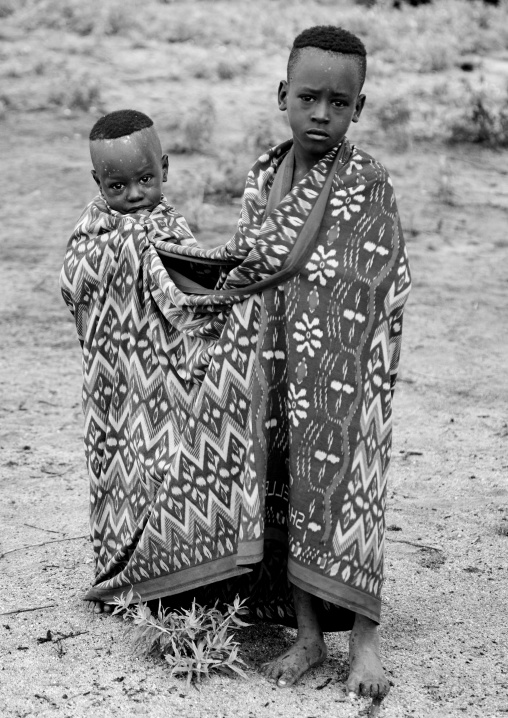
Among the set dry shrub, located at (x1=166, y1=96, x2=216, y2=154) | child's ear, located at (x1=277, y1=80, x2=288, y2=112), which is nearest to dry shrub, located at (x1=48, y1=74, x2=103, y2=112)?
dry shrub, located at (x1=166, y1=96, x2=216, y2=154)

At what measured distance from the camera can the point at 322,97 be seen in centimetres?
275

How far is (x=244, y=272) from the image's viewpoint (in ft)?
9.29

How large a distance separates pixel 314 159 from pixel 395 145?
7256 mm

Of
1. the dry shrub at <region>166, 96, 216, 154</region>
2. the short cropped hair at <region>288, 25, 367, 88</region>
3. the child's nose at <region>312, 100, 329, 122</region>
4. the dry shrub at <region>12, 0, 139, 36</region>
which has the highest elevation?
the short cropped hair at <region>288, 25, 367, 88</region>

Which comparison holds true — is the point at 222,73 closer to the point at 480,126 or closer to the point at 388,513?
the point at 480,126

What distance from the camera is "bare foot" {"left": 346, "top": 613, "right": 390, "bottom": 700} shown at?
295 cm

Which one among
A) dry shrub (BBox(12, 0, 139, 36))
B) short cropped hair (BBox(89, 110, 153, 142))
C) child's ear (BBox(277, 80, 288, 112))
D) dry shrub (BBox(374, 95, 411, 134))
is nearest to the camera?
child's ear (BBox(277, 80, 288, 112))

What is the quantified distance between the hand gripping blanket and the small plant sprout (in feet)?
0.29

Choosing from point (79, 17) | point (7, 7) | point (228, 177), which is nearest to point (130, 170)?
point (228, 177)

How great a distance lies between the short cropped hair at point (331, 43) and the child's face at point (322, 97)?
0.05 feet

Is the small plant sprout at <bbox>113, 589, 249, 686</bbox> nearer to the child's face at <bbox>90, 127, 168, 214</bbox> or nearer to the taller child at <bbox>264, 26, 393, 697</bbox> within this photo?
Result: the taller child at <bbox>264, 26, 393, 697</bbox>

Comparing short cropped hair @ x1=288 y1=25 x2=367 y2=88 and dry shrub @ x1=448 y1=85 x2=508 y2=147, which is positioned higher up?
short cropped hair @ x1=288 y1=25 x2=367 y2=88

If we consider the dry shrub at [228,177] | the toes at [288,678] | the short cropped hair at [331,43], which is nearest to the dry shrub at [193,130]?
the dry shrub at [228,177]

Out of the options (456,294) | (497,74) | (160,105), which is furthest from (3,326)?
(497,74)
